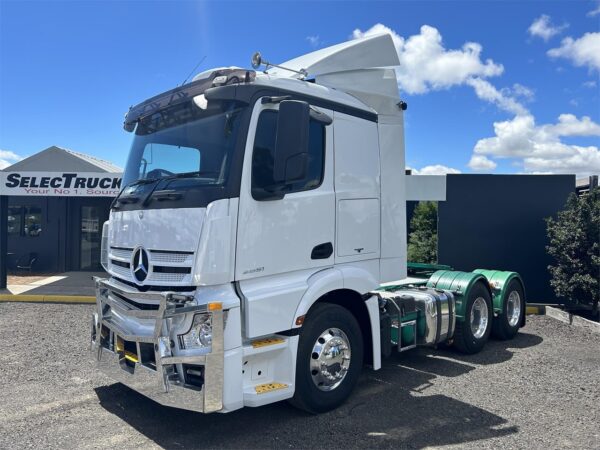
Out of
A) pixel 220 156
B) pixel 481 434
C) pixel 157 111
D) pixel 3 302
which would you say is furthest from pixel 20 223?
pixel 481 434

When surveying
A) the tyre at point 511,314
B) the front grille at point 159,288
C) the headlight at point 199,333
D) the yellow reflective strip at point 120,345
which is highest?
the front grille at point 159,288

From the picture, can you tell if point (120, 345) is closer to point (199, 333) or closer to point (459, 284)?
point (199, 333)

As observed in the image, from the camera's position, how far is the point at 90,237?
1573 cm

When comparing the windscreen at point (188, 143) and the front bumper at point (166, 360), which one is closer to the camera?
the front bumper at point (166, 360)

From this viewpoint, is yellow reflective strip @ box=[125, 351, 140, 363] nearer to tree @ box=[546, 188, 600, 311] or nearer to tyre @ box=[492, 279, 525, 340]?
tyre @ box=[492, 279, 525, 340]

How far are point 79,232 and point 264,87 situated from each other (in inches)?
529

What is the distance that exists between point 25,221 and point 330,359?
14.6 metres

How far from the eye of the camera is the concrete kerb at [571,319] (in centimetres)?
849

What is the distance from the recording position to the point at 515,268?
10.8m

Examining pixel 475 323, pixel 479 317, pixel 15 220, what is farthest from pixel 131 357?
pixel 15 220

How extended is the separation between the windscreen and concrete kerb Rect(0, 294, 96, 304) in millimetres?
7056

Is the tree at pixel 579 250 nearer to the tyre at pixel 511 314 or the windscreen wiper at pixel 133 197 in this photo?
the tyre at pixel 511 314

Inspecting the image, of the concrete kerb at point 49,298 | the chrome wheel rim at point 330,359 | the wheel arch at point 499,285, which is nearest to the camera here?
the chrome wheel rim at point 330,359

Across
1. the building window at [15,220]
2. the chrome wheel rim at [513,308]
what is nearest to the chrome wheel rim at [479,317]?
the chrome wheel rim at [513,308]
